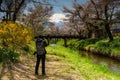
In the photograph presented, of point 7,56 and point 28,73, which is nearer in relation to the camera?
point 28,73

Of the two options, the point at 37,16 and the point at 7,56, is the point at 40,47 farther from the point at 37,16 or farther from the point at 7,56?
the point at 37,16

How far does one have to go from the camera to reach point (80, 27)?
3565 inches

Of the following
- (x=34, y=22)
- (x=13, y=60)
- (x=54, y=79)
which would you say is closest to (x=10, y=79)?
(x=54, y=79)

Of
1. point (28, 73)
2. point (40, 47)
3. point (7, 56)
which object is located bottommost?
point (28, 73)

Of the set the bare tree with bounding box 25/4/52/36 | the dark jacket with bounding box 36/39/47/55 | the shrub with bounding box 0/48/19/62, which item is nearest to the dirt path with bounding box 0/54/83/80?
the shrub with bounding box 0/48/19/62

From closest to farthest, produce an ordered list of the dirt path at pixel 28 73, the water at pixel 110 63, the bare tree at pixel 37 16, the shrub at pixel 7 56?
1. the dirt path at pixel 28 73
2. the shrub at pixel 7 56
3. the water at pixel 110 63
4. the bare tree at pixel 37 16

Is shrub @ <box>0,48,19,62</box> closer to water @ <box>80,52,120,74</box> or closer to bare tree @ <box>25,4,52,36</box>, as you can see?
water @ <box>80,52,120,74</box>

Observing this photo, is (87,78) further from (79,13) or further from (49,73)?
(79,13)

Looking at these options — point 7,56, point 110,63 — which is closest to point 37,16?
point 110,63

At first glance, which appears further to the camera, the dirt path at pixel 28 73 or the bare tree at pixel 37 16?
the bare tree at pixel 37 16

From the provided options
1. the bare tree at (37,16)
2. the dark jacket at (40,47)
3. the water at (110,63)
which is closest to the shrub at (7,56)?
the dark jacket at (40,47)

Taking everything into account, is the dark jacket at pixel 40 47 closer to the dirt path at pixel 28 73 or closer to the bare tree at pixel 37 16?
the dirt path at pixel 28 73

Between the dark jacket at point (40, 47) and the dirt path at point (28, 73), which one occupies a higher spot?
the dark jacket at point (40, 47)

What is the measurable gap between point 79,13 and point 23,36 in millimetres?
49826
